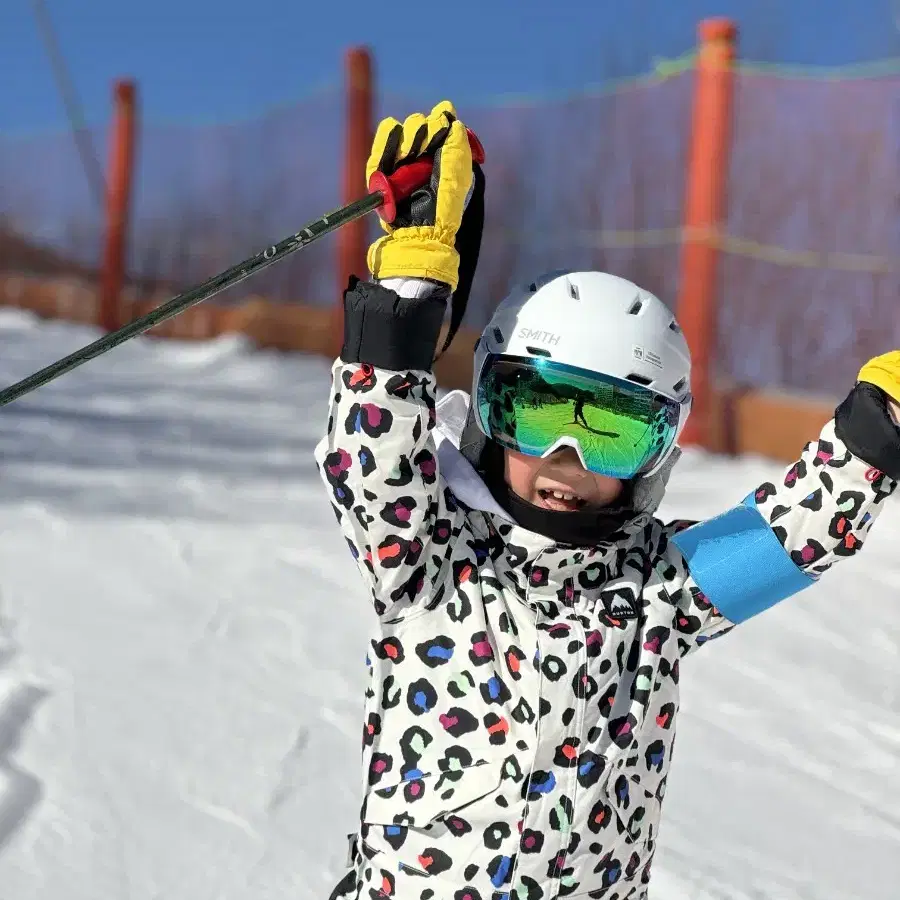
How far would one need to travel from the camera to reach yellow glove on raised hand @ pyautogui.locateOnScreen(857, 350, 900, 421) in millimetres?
1746

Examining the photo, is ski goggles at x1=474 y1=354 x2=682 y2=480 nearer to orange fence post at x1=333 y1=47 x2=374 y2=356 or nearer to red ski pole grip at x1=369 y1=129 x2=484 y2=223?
red ski pole grip at x1=369 y1=129 x2=484 y2=223

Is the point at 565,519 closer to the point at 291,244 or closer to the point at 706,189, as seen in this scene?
the point at 291,244

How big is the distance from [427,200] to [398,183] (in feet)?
0.15

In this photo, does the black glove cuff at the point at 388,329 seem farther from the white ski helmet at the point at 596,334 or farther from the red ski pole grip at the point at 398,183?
the white ski helmet at the point at 596,334

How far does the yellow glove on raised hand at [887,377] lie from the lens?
1.75 m

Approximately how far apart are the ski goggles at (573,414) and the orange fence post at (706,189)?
4.29m

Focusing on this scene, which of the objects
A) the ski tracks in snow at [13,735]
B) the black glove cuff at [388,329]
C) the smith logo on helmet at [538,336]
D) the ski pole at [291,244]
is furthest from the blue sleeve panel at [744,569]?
the ski tracks in snow at [13,735]

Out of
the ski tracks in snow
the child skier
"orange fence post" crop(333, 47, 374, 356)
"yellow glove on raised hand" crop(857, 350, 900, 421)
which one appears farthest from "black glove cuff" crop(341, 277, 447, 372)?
"orange fence post" crop(333, 47, 374, 356)

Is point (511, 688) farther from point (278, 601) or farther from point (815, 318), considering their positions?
point (815, 318)

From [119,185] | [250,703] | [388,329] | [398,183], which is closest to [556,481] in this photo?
[388,329]

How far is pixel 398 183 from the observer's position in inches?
63.3

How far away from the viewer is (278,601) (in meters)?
4.07

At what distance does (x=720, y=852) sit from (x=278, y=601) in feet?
5.71

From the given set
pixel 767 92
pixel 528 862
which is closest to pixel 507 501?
pixel 528 862
